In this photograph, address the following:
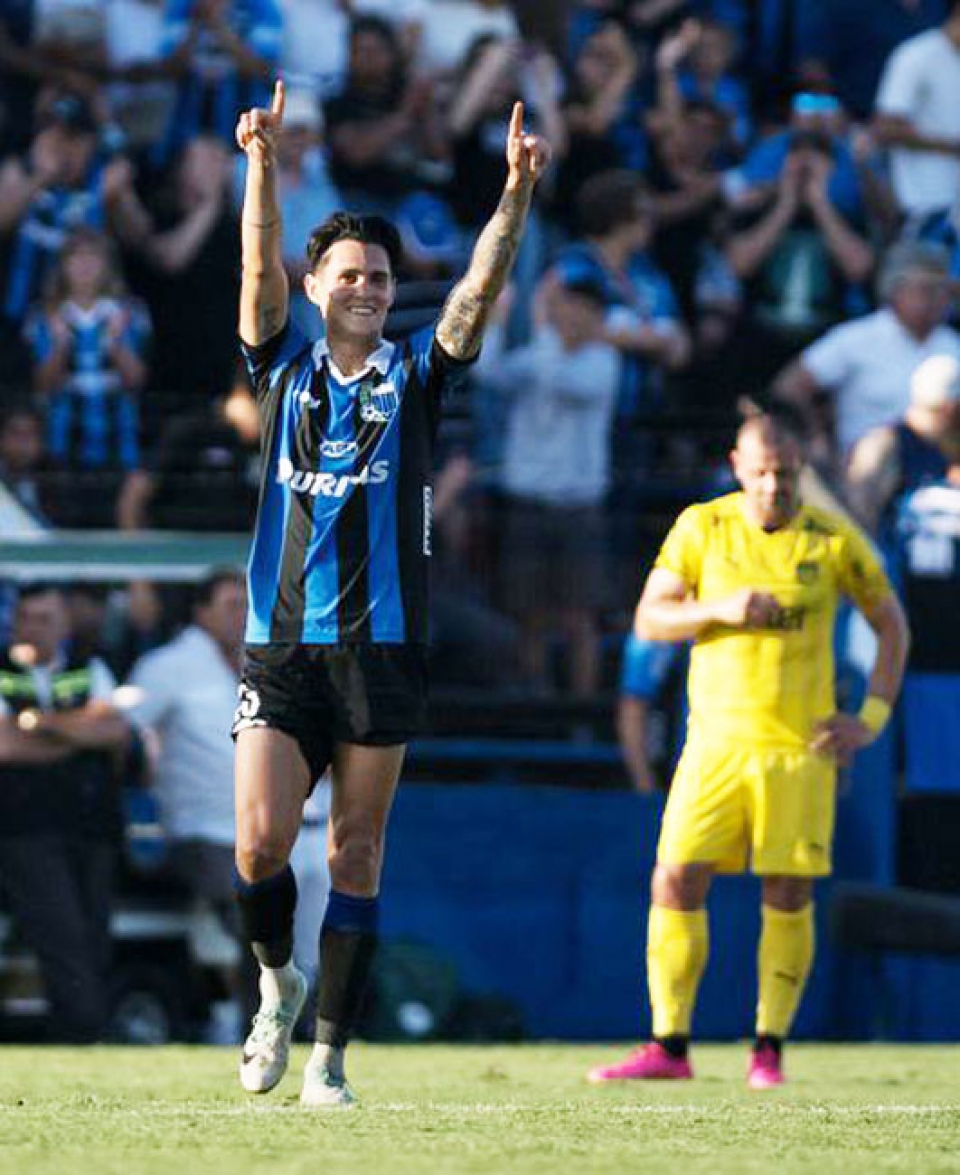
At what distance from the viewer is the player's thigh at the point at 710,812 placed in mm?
9508

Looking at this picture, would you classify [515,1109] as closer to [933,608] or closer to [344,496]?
[344,496]

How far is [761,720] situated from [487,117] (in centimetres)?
675

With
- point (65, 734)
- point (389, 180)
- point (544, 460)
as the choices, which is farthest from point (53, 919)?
point (389, 180)

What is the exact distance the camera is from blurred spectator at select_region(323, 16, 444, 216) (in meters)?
15.1

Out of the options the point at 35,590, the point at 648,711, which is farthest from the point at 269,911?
the point at 648,711

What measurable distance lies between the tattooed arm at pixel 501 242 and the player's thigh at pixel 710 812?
2531 millimetres

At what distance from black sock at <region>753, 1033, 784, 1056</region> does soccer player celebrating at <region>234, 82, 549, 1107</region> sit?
2.23 metres

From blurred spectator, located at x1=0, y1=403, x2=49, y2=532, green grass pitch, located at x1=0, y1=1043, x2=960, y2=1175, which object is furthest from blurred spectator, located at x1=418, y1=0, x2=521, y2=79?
green grass pitch, located at x1=0, y1=1043, x2=960, y2=1175

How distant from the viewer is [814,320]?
635 inches

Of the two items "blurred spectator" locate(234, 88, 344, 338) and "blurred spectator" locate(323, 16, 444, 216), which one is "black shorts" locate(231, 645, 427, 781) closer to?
"blurred spectator" locate(234, 88, 344, 338)

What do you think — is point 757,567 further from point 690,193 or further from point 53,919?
point 690,193

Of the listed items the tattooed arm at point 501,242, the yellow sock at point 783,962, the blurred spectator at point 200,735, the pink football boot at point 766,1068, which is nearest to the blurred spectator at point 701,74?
the blurred spectator at point 200,735

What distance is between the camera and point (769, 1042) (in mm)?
9359

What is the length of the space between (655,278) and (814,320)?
4.16 ft
